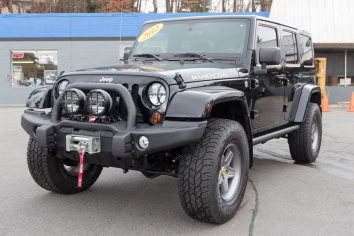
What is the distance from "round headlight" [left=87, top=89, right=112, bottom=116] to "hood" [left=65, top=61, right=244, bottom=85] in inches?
12.6

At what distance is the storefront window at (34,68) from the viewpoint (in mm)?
20500

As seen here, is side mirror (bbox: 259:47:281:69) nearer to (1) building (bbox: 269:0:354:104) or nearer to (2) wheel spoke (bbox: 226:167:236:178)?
(2) wheel spoke (bbox: 226:167:236:178)

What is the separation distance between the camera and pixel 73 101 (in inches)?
124

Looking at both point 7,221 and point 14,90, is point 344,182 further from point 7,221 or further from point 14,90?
point 14,90

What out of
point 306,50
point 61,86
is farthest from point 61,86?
point 306,50

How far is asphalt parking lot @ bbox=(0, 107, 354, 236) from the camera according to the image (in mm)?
3240

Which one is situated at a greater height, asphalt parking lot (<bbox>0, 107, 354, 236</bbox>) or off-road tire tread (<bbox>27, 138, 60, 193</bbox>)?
off-road tire tread (<bbox>27, 138, 60, 193</bbox>)

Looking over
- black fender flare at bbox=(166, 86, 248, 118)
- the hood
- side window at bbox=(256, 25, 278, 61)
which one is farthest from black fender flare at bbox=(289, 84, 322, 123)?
black fender flare at bbox=(166, 86, 248, 118)

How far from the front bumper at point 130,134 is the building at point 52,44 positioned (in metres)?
17.2

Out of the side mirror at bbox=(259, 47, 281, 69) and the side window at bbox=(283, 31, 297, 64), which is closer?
the side mirror at bbox=(259, 47, 281, 69)

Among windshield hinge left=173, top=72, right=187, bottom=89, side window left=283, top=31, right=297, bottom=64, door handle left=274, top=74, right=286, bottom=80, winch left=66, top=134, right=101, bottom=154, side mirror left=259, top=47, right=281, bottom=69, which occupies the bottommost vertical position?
winch left=66, top=134, right=101, bottom=154

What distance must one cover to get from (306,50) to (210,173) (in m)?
3.76

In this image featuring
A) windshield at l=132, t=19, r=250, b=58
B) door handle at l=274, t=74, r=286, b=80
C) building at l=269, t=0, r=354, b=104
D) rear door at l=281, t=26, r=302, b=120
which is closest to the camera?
windshield at l=132, t=19, r=250, b=58

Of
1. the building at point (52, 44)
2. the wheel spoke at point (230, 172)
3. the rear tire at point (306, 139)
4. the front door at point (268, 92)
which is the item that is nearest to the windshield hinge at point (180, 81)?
the wheel spoke at point (230, 172)
